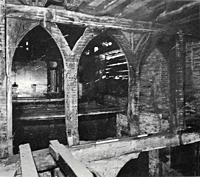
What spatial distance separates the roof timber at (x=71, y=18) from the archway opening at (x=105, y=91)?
2060 mm

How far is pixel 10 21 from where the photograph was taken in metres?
4.08

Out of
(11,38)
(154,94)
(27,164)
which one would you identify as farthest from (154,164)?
(11,38)

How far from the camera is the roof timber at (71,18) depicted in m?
4.01

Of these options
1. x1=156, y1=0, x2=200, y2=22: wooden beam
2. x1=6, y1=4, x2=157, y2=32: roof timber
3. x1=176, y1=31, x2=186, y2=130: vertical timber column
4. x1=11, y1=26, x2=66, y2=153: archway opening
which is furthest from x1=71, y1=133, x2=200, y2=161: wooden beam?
x1=11, y1=26, x2=66, y2=153: archway opening

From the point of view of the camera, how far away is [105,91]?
10305mm

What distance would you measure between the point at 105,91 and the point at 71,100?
5695 mm

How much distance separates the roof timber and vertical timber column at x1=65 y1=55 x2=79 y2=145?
0.85m

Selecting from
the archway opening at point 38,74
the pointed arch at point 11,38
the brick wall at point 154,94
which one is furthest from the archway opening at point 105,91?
the pointed arch at point 11,38

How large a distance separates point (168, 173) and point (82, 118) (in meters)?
4.65

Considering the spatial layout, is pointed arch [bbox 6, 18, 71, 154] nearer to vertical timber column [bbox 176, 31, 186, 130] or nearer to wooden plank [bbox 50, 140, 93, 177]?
wooden plank [bbox 50, 140, 93, 177]

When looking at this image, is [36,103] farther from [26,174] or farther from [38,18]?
[26,174]

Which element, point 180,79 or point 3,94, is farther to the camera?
point 180,79

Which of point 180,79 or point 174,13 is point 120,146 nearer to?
point 180,79

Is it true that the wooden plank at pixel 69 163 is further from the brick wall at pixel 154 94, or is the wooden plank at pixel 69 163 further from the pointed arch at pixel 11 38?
the brick wall at pixel 154 94
